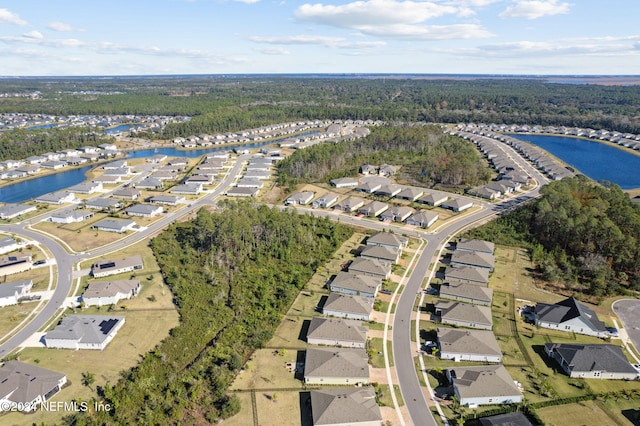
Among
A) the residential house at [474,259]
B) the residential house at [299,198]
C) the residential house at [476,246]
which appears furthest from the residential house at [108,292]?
the residential house at [476,246]

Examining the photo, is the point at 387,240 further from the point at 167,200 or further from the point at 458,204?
the point at 167,200

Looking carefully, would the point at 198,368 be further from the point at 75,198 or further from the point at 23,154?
the point at 23,154

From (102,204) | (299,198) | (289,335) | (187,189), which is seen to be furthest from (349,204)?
(102,204)

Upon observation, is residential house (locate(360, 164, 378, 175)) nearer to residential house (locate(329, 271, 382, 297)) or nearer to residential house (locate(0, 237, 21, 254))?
residential house (locate(329, 271, 382, 297))

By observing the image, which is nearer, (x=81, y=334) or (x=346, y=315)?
(x=81, y=334)

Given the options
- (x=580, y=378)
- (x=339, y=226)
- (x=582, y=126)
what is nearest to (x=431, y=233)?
(x=339, y=226)

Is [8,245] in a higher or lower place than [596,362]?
higher

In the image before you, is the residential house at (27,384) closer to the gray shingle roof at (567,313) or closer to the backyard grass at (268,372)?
the backyard grass at (268,372)
